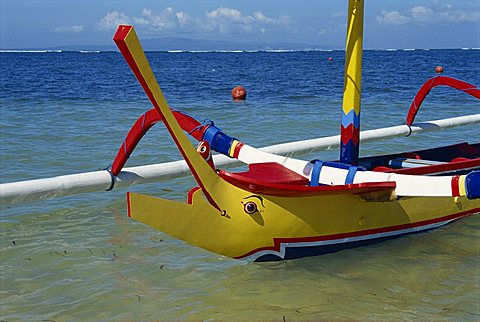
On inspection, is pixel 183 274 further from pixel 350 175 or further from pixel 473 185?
pixel 473 185

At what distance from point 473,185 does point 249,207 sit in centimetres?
166

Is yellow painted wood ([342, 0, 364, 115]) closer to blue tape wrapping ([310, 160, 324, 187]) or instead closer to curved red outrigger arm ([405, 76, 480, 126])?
blue tape wrapping ([310, 160, 324, 187])

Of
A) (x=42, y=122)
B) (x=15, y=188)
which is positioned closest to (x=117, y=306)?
(x=15, y=188)

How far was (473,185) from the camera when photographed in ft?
15.4

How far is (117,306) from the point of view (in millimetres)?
4969

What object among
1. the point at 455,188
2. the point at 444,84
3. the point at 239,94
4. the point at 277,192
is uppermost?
the point at 444,84

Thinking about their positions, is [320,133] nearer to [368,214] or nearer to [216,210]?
[368,214]

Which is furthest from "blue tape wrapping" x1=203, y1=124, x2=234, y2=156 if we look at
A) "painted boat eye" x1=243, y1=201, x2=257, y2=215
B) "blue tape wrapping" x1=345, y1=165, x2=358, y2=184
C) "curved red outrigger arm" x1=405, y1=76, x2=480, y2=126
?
"curved red outrigger arm" x1=405, y1=76, x2=480, y2=126

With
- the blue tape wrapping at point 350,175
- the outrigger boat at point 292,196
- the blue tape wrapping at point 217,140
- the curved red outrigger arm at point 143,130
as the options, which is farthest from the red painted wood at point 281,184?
the curved red outrigger arm at point 143,130

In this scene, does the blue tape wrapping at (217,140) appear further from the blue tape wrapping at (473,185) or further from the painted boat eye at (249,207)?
the blue tape wrapping at (473,185)

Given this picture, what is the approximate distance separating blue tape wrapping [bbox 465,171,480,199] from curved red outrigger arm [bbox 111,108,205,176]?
101 inches

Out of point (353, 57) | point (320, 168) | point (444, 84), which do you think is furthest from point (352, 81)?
point (444, 84)

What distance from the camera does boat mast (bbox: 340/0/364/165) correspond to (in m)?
5.89

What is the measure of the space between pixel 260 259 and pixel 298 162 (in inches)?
40.6
